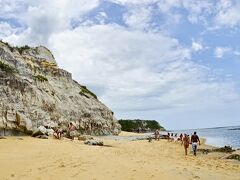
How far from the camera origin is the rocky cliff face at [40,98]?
3453 centimetres

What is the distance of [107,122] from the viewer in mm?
68625

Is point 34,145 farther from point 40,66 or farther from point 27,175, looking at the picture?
point 40,66

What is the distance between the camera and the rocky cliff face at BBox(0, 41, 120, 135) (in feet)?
113

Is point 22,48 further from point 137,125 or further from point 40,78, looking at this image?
point 137,125

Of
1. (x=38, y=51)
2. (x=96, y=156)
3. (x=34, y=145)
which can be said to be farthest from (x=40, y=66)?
(x=96, y=156)

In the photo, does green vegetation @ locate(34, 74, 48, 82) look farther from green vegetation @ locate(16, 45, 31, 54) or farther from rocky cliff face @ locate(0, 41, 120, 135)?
green vegetation @ locate(16, 45, 31, 54)

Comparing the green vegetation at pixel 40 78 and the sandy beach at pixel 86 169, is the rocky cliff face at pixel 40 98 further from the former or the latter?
the sandy beach at pixel 86 169

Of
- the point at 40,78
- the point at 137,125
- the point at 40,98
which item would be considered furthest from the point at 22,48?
the point at 137,125

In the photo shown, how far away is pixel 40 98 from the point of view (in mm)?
44500

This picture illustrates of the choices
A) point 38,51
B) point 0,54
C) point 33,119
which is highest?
point 38,51

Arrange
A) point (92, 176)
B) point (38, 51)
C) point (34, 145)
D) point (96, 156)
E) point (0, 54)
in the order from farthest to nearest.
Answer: point (38, 51), point (0, 54), point (34, 145), point (96, 156), point (92, 176)

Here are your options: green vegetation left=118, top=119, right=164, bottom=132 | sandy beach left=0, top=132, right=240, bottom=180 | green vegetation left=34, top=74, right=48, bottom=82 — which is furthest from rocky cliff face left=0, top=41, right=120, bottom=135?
green vegetation left=118, top=119, right=164, bottom=132

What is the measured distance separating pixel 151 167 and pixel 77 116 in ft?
132

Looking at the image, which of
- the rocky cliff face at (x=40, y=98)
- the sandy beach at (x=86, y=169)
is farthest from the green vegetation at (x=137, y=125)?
the sandy beach at (x=86, y=169)
